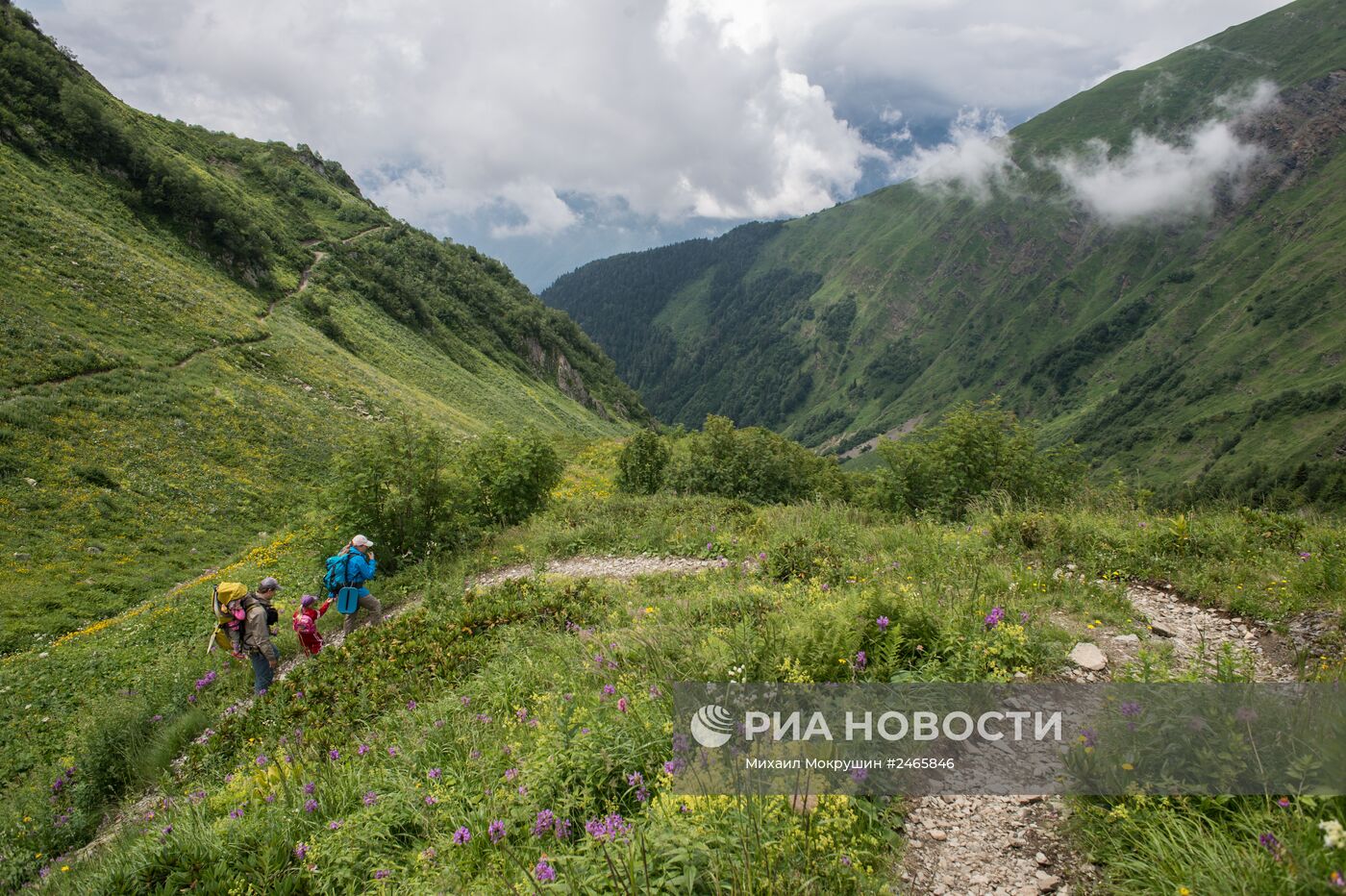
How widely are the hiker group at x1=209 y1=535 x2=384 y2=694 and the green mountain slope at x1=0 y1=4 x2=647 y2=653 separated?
7976 millimetres

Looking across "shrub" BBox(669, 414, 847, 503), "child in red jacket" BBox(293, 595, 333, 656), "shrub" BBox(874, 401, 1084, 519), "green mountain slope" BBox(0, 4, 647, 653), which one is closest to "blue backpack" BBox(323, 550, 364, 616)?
"child in red jacket" BBox(293, 595, 333, 656)

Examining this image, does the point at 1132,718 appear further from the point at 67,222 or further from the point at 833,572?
the point at 67,222

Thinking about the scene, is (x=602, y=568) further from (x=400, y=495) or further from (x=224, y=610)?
(x=224, y=610)

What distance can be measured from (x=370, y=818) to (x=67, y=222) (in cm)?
4891

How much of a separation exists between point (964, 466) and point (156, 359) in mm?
36893

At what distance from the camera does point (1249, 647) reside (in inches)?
220

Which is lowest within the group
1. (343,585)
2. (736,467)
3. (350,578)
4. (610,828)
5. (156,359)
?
(156,359)

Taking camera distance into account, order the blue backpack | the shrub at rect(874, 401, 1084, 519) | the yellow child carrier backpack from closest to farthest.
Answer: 1. the yellow child carrier backpack
2. the blue backpack
3. the shrub at rect(874, 401, 1084, 519)

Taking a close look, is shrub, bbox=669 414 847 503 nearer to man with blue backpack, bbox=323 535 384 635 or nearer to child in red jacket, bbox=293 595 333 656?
man with blue backpack, bbox=323 535 384 635

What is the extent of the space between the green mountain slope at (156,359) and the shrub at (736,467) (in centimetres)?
1282

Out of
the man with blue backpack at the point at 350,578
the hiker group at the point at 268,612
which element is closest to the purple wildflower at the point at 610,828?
the hiker group at the point at 268,612

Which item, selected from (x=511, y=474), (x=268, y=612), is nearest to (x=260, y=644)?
(x=268, y=612)

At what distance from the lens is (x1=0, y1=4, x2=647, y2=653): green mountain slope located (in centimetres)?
2027

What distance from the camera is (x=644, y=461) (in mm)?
26234
